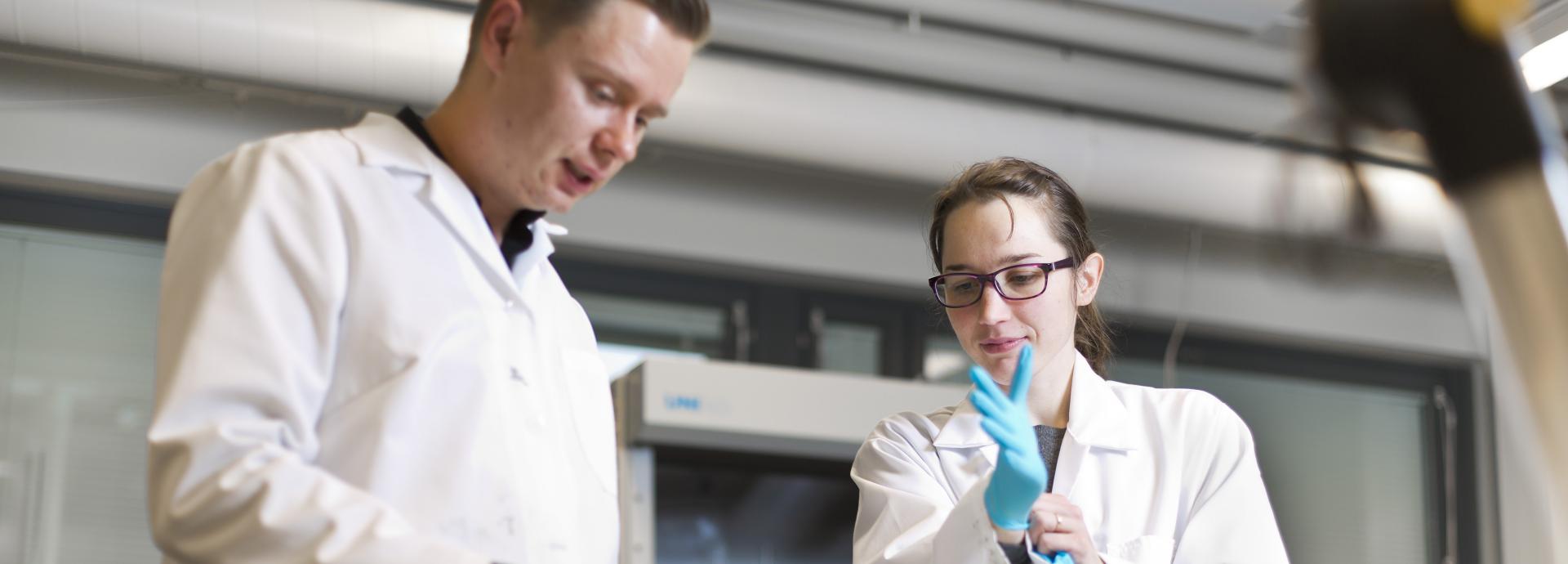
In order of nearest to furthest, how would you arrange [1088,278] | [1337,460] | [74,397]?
[1088,278] < [74,397] < [1337,460]

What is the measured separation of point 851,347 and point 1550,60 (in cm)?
193

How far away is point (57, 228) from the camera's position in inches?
133

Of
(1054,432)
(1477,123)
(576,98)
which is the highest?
(576,98)

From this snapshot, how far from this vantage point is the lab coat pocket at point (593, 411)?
1.26m

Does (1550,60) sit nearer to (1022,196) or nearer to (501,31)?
(1022,196)

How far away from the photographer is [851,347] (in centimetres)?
407

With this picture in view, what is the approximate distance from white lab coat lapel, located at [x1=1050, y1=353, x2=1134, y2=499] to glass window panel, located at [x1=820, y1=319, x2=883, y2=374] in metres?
2.25

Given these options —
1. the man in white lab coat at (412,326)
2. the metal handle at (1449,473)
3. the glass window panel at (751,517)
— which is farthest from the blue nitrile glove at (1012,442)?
the metal handle at (1449,473)

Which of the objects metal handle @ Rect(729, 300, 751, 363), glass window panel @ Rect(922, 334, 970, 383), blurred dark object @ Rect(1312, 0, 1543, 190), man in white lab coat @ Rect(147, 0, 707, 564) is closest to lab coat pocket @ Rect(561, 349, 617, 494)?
man in white lab coat @ Rect(147, 0, 707, 564)

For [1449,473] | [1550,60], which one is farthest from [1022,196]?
[1449,473]

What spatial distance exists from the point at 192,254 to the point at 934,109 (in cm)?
250

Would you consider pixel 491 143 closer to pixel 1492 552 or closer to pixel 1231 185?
pixel 1231 185

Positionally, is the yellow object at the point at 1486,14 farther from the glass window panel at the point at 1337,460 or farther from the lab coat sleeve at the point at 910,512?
the glass window panel at the point at 1337,460

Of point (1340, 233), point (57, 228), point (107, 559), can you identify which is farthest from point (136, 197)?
point (1340, 233)
